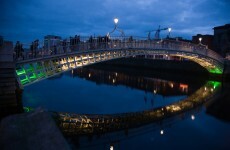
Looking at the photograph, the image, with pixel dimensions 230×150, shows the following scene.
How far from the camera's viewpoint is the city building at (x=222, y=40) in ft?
128

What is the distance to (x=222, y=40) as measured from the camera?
4106 cm

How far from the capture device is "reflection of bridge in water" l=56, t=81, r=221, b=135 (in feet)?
33.2

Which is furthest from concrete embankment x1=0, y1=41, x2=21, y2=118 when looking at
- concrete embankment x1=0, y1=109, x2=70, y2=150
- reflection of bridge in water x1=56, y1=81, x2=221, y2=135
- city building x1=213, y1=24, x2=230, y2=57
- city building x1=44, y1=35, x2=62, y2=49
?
city building x1=213, y1=24, x2=230, y2=57

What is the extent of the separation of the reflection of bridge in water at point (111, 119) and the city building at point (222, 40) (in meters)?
27.9

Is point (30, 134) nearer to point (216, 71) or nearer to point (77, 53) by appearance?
point (77, 53)

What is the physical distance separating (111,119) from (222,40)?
37.3 meters

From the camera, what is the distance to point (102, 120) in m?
11.7

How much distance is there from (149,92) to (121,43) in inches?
272

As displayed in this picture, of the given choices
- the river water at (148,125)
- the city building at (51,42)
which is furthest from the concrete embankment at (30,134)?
the city building at (51,42)

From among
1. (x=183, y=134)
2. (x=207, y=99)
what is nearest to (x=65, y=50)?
(x=183, y=134)

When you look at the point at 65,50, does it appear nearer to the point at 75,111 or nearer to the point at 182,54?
the point at 75,111

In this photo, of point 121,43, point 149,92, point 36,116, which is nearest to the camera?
point 36,116

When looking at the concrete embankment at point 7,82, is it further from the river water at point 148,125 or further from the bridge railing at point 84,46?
the river water at point 148,125

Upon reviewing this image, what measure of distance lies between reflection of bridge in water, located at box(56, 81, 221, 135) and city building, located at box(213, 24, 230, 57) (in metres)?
27.9
